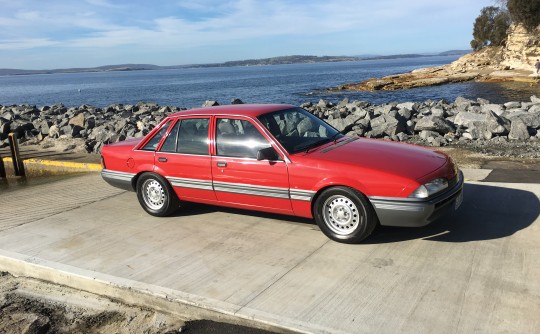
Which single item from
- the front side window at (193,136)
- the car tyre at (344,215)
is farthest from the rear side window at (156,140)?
the car tyre at (344,215)

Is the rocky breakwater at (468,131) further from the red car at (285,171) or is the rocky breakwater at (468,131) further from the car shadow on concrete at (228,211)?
the car shadow on concrete at (228,211)

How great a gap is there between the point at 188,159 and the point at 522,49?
57236 millimetres

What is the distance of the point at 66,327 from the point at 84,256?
120 centimetres

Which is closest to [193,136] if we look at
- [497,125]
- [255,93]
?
[497,125]

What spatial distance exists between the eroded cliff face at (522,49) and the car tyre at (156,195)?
5370 cm

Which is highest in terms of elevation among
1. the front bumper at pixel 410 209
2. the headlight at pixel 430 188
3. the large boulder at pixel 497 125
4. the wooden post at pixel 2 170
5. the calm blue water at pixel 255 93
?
the headlight at pixel 430 188

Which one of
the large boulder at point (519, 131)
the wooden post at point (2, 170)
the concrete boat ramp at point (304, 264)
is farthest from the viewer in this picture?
the wooden post at point (2, 170)

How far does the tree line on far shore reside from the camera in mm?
50906

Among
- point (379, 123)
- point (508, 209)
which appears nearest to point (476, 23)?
point (379, 123)

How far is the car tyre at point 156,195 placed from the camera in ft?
20.5

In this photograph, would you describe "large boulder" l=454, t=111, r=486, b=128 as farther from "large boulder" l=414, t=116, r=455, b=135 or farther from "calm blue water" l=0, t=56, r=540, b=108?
"calm blue water" l=0, t=56, r=540, b=108

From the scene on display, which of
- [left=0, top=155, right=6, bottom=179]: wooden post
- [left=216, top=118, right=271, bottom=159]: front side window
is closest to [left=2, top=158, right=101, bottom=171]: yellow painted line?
[left=0, top=155, right=6, bottom=179]: wooden post

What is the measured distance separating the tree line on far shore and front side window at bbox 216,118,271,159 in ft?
180

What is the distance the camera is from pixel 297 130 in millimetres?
5785
